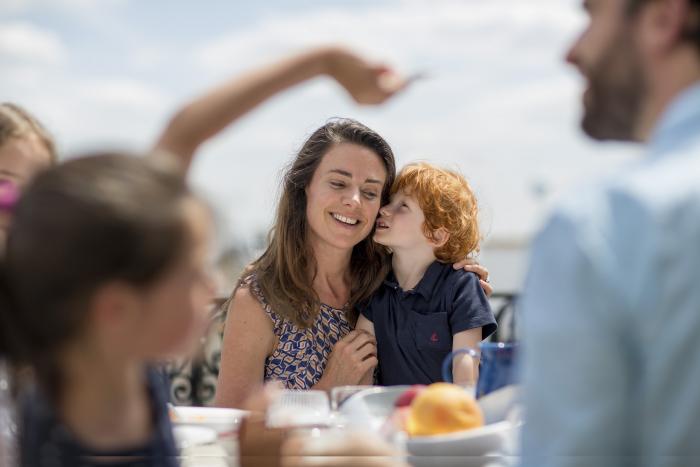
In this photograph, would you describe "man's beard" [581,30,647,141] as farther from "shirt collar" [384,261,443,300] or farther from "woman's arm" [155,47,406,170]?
"shirt collar" [384,261,443,300]

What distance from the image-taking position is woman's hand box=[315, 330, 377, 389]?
2.98 meters

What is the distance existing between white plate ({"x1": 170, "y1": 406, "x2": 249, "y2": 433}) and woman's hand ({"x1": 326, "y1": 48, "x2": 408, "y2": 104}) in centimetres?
109

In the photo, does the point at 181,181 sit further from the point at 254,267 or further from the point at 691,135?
the point at 254,267

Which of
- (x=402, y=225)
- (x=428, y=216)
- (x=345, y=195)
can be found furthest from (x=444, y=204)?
(x=345, y=195)

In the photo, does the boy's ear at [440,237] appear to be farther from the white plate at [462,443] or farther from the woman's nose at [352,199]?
the white plate at [462,443]

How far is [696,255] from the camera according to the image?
103 cm

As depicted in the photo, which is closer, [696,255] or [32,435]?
[696,255]

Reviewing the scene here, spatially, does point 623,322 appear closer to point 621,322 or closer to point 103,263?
point 621,322

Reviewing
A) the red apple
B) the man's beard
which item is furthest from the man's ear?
the red apple

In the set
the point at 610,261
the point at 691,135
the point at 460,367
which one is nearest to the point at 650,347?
the point at 610,261

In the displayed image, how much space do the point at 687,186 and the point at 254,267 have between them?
8.01 feet

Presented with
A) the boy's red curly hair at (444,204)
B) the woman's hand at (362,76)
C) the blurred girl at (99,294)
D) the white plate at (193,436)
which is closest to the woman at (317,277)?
the boy's red curly hair at (444,204)

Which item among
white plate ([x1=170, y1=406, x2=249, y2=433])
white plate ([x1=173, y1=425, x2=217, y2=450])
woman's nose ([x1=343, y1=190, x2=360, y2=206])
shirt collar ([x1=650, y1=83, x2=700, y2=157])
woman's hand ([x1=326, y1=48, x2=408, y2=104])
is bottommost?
white plate ([x1=170, y1=406, x2=249, y2=433])

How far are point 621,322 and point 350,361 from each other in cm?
203
